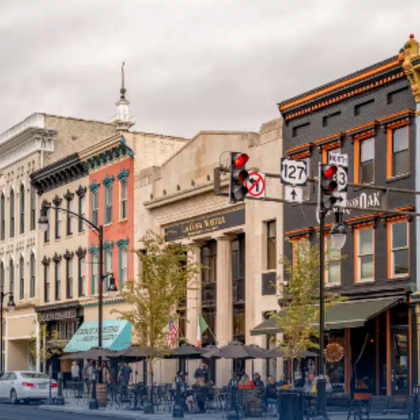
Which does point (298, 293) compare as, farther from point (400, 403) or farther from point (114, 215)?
point (114, 215)

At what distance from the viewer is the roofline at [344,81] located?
115 feet

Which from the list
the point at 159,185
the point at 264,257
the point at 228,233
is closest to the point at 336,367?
the point at 264,257

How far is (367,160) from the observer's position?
37.0 meters

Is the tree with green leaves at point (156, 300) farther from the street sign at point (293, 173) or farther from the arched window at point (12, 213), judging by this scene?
the arched window at point (12, 213)

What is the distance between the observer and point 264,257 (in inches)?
1663

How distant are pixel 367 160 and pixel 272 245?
273 inches

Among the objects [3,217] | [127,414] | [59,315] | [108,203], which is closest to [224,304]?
[127,414]

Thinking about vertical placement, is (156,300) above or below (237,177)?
below

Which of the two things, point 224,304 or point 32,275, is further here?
point 32,275

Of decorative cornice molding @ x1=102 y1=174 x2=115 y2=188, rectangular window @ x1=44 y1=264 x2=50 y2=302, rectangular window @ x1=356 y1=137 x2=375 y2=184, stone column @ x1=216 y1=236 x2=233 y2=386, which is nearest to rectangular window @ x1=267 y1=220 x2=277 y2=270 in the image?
stone column @ x1=216 y1=236 x2=233 y2=386

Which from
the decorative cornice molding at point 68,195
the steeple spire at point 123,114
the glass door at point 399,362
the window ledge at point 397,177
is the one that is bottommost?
the glass door at point 399,362

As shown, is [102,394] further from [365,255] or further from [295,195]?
[295,195]

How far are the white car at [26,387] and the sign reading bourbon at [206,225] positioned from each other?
8514 mm

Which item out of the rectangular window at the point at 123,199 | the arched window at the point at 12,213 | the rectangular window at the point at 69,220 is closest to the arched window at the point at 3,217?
the arched window at the point at 12,213
